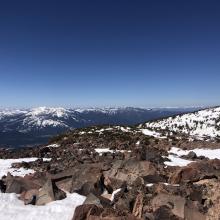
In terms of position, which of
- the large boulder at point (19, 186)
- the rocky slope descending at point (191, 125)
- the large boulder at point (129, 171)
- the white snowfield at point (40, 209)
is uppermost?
the large boulder at point (129, 171)

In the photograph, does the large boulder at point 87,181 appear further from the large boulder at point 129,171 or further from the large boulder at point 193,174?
the large boulder at point 193,174

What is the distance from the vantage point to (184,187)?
21.4 meters

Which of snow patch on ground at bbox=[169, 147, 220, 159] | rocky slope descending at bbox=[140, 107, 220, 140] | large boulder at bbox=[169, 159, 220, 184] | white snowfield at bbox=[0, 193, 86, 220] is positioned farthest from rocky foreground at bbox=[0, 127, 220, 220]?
rocky slope descending at bbox=[140, 107, 220, 140]

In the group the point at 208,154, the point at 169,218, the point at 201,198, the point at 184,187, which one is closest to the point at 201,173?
the point at 184,187


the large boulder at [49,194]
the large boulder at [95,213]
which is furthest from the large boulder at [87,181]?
the large boulder at [95,213]

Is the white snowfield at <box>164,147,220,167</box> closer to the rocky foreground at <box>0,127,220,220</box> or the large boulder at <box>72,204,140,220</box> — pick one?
the rocky foreground at <box>0,127,220,220</box>

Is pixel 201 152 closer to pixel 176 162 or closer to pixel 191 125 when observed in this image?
pixel 176 162

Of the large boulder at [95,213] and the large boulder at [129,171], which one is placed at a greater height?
the large boulder at [129,171]

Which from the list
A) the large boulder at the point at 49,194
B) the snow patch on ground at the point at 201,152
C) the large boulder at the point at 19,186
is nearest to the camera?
the large boulder at the point at 49,194

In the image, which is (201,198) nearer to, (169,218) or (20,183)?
(169,218)

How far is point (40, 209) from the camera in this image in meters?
20.2

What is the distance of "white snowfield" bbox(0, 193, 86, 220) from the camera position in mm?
19141

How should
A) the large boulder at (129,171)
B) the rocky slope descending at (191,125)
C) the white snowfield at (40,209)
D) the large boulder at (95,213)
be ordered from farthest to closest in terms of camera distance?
the rocky slope descending at (191,125) < the large boulder at (129,171) < the white snowfield at (40,209) < the large boulder at (95,213)

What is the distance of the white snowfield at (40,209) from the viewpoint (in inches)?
754
